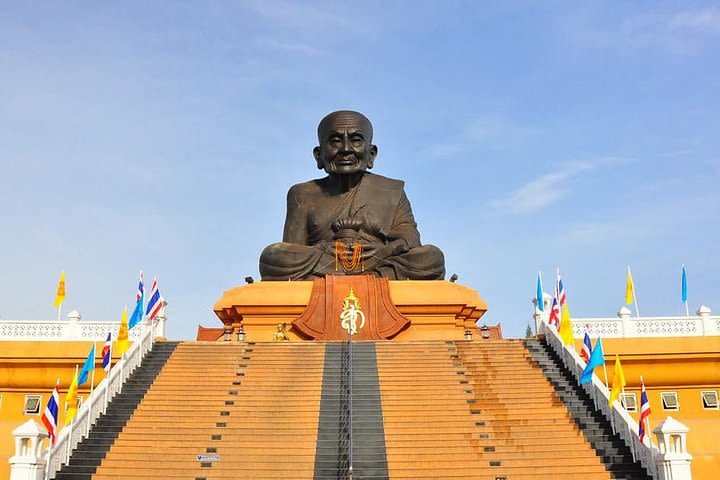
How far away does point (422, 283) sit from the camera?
56.1 feet

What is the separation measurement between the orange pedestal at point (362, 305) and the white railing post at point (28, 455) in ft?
23.0

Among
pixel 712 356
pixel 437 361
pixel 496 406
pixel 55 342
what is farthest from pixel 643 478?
pixel 55 342

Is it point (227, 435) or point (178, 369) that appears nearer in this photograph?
point (227, 435)

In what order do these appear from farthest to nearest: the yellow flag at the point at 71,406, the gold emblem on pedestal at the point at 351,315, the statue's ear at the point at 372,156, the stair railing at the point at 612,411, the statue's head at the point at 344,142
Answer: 1. the statue's ear at the point at 372,156
2. the statue's head at the point at 344,142
3. the gold emblem on pedestal at the point at 351,315
4. the yellow flag at the point at 71,406
5. the stair railing at the point at 612,411

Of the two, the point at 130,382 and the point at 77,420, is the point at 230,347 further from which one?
the point at 77,420

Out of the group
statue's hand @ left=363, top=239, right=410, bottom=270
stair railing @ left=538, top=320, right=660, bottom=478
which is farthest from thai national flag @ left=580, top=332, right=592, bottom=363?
statue's hand @ left=363, top=239, right=410, bottom=270

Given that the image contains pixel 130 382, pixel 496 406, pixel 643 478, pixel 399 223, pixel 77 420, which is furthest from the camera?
pixel 399 223

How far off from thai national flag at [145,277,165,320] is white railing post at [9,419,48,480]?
438 cm

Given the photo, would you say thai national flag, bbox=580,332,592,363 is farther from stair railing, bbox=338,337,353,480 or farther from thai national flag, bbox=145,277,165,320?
thai national flag, bbox=145,277,165,320

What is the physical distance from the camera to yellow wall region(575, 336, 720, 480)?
13906mm

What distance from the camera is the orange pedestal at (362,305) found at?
16531mm

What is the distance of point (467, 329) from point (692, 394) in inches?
182

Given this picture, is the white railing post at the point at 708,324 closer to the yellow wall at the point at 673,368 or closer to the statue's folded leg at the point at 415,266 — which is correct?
the yellow wall at the point at 673,368

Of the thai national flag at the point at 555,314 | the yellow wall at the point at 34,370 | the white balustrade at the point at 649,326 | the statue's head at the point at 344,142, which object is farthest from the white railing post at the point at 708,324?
the yellow wall at the point at 34,370
